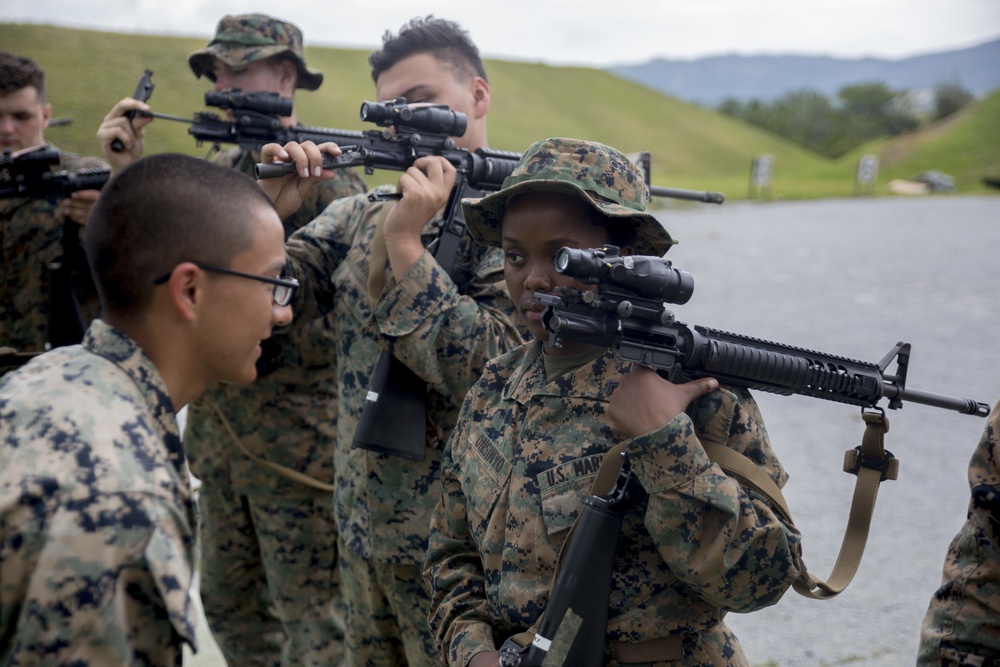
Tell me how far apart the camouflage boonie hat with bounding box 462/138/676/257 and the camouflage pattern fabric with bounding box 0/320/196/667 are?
112 cm

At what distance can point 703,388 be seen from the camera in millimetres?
2021

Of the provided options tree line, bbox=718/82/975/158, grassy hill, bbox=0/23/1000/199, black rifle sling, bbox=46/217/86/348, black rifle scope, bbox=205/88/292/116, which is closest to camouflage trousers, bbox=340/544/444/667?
black rifle scope, bbox=205/88/292/116

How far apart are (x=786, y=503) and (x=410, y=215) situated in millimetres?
1531

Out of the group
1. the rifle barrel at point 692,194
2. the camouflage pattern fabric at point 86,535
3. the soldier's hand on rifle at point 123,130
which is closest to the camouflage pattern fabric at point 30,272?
the soldier's hand on rifle at point 123,130

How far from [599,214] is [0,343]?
3.72 m

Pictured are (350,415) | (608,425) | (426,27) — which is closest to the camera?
(608,425)

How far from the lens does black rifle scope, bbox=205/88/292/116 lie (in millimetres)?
3809

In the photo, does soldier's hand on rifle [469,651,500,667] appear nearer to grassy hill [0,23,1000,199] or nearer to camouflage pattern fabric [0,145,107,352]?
camouflage pattern fabric [0,145,107,352]

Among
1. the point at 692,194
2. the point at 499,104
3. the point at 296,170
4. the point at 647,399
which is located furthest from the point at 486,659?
the point at 499,104

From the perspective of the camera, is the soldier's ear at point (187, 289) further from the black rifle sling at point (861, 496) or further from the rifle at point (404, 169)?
the black rifle sling at point (861, 496)

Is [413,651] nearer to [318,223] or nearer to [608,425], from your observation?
[608,425]

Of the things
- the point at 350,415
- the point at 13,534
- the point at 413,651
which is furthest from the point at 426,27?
the point at 13,534

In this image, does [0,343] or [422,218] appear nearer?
[422,218]

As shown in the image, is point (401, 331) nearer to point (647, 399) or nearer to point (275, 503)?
point (647, 399)
